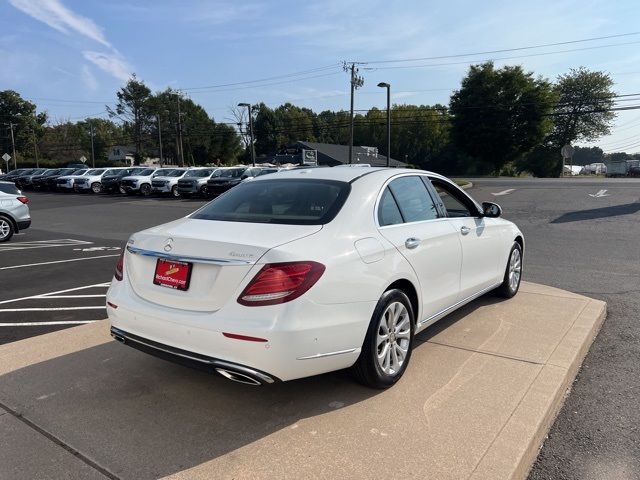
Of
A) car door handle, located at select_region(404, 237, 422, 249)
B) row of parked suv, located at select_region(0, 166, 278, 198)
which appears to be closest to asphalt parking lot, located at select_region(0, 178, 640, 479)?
car door handle, located at select_region(404, 237, 422, 249)

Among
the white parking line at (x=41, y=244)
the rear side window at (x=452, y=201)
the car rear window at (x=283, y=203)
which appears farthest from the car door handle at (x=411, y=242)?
the white parking line at (x=41, y=244)

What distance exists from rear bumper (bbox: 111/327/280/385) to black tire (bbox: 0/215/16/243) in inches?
427

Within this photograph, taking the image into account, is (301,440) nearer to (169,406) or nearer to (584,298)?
(169,406)

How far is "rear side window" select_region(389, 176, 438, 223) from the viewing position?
410 cm

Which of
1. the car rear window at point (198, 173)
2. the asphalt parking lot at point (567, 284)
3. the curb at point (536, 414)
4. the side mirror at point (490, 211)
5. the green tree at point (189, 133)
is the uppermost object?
the green tree at point (189, 133)

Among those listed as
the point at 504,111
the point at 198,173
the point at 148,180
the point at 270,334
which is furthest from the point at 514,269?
the point at 504,111

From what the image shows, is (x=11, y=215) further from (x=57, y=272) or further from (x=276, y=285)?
(x=276, y=285)

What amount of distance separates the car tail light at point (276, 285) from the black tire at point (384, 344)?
0.67 metres

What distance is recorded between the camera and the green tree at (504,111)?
199ft

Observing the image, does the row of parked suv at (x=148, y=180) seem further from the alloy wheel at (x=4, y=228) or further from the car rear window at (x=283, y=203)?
the car rear window at (x=283, y=203)

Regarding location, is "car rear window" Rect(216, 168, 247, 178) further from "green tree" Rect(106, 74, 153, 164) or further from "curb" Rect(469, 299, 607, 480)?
"green tree" Rect(106, 74, 153, 164)

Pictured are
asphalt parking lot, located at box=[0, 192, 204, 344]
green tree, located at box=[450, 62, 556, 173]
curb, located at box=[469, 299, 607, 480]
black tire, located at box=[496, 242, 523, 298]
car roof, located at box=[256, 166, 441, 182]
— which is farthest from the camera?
green tree, located at box=[450, 62, 556, 173]

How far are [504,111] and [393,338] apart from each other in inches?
2484

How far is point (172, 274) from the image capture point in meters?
3.24
